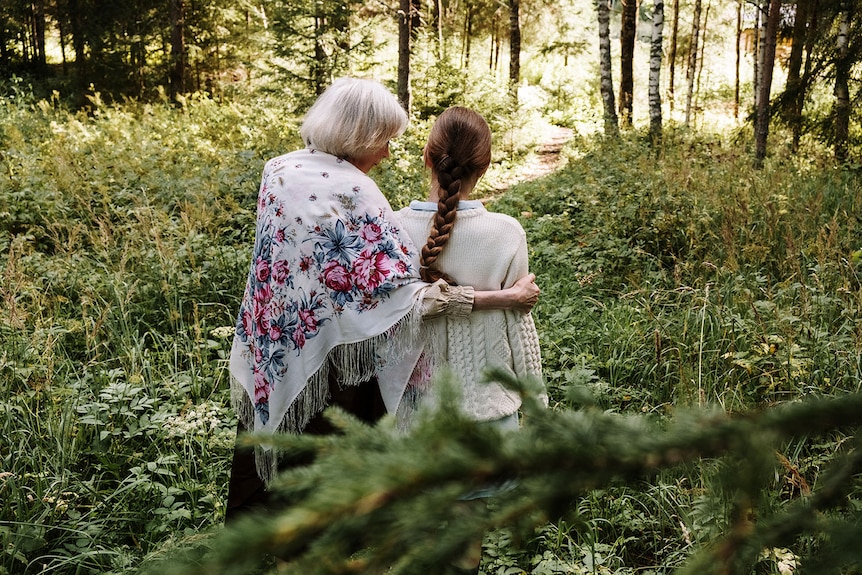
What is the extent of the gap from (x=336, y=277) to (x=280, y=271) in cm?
22

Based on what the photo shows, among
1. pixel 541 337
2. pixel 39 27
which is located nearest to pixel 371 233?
pixel 541 337

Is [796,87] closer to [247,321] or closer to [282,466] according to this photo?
[247,321]

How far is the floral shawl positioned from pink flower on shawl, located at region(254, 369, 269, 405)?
0.04 ft

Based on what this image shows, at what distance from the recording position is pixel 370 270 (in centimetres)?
235

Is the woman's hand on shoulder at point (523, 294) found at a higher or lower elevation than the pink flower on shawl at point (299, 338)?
higher

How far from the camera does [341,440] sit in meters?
0.75

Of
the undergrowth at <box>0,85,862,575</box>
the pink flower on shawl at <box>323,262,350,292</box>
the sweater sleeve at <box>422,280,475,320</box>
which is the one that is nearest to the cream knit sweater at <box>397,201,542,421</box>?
the sweater sleeve at <box>422,280,475,320</box>

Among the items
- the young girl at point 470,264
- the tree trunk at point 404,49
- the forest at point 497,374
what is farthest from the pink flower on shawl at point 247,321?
the tree trunk at point 404,49

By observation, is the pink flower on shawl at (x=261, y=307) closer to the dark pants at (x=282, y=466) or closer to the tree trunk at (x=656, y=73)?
the dark pants at (x=282, y=466)

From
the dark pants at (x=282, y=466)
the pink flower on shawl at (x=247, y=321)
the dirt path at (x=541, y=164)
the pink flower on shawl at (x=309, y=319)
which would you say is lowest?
the dirt path at (x=541, y=164)

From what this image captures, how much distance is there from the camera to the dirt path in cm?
1198

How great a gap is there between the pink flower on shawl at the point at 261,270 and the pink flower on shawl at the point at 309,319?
0.68ft

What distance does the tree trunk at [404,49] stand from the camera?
959 centimetres

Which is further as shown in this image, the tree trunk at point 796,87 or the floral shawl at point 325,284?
the tree trunk at point 796,87
